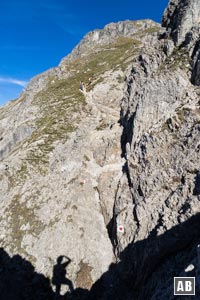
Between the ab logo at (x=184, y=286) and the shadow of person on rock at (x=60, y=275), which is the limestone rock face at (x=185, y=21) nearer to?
the ab logo at (x=184, y=286)

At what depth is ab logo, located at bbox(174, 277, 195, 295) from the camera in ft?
53.1

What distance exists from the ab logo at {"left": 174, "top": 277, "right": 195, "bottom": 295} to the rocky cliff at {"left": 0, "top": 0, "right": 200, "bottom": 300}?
0.61 meters

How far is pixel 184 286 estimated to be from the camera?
16.7 meters

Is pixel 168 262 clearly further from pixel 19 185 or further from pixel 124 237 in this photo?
pixel 19 185

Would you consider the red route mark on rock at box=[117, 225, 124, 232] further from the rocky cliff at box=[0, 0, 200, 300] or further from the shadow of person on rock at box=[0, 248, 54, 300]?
the shadow of person on rock at box=[0, 248, 54, 300]

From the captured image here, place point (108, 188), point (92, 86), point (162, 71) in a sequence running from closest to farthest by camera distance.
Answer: point (108, 188), point (162, 71), point (92, 86)

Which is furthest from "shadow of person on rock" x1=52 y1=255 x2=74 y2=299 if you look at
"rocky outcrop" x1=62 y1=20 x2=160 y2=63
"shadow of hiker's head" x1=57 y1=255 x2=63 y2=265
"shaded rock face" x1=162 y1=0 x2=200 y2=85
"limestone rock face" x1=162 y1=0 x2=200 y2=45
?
"rocky outcrop" x1=62 y1=20 x2=160 y2=63

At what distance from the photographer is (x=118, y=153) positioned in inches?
1742

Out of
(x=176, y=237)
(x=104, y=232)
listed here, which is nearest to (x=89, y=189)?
(x=104, y=232)

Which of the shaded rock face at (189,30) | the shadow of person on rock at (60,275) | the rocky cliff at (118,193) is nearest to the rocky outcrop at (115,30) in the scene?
the rocky cliff at (118,193)

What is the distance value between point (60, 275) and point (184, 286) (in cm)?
1817

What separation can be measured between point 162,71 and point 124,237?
26.9m

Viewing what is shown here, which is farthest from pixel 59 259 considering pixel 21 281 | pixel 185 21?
pixel 185 21

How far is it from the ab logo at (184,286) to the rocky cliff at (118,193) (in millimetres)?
606
